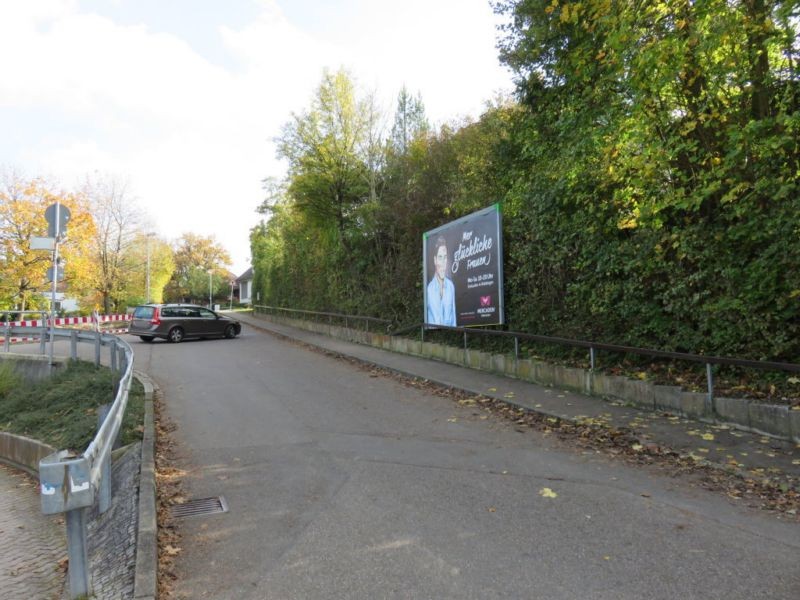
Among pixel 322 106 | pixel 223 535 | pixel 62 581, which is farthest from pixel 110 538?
pixel 322 106

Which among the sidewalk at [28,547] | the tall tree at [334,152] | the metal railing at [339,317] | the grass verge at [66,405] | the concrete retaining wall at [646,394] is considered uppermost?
the tall tree at [334,152]

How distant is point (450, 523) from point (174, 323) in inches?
760

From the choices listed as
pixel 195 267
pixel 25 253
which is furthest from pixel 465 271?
pixel 195 267

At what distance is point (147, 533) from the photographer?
3.95 m

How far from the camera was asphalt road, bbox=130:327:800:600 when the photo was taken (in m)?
3.31

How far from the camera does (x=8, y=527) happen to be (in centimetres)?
638

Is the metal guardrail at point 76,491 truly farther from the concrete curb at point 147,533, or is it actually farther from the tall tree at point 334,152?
the tall tree at point 334,152

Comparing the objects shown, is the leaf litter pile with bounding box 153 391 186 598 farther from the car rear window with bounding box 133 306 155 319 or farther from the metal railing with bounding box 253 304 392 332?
the car rear window with bounding box 133 306 155 319

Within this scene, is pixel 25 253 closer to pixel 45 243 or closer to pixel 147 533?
pixel 45 243

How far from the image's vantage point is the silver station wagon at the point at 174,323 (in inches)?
821

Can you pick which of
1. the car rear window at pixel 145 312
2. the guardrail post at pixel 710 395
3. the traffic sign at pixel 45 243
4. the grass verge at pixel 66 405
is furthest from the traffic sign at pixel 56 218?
the guardrail post at pixel 710 395

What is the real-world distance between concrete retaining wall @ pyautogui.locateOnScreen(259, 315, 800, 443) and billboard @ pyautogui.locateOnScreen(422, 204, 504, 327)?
853 millimetres

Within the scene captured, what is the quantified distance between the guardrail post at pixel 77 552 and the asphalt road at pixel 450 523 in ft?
1.77

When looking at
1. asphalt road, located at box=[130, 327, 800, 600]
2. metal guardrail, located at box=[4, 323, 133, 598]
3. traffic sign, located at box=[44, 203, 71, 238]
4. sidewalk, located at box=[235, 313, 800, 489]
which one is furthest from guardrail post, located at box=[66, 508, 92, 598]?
traffic sign, located at box=[44, 203, 71, 238]
